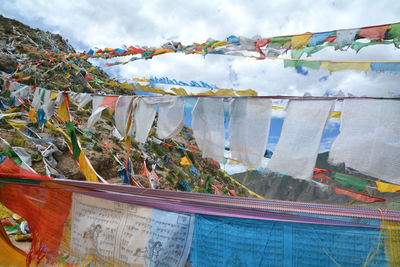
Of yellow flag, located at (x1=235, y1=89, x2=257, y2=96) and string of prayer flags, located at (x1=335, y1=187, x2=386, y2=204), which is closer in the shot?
yellow flag, located at (x1=235, y1=89, x2=257, y2=96)

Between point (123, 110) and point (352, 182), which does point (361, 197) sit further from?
point (123, 110)

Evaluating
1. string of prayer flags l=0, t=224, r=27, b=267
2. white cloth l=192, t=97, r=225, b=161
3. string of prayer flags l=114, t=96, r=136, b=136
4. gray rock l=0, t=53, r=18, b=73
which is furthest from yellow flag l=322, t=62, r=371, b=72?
gray rock l=0, t=53, r=18, b=73

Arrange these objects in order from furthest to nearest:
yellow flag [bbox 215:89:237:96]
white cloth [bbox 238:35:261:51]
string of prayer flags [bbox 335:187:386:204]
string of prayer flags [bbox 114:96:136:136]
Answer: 1. string of prayer flags [bbox 335:187:386:204]
2. string of prayer flags [bbox 114:96:136:136]
3. white cloth [bbox 238:35:261:51]
4. yellow flag [bbox 215:89:237:96]

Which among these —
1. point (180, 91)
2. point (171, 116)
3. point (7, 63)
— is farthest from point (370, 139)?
point (7, 63)

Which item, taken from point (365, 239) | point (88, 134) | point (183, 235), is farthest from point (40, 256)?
point (88, 134)

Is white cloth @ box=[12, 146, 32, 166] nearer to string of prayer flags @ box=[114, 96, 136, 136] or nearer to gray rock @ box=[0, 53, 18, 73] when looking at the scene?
string of prayer flags @ box=[114, 96, 136, 136]

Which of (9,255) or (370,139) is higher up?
(370,139)

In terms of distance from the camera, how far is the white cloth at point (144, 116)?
378 centimetres

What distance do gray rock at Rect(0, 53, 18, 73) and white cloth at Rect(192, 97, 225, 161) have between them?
47.1 ft

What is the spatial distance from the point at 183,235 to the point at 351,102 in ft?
6.69

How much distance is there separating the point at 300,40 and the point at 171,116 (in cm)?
206

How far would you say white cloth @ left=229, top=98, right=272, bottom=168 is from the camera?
2.51m

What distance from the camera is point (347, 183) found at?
15.9ft

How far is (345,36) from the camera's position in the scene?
90.1 inches
